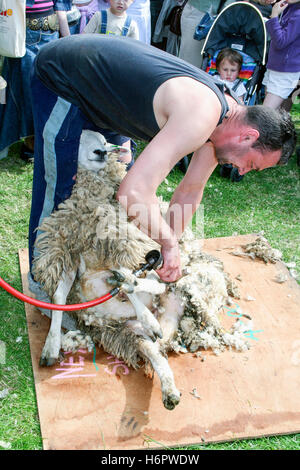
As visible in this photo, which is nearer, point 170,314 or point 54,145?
point 54,145

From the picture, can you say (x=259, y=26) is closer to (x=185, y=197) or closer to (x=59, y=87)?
(x=185, y=197)

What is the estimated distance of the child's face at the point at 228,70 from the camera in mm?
4484

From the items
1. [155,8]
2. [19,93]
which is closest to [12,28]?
[19,93]

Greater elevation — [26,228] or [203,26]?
[203,26]

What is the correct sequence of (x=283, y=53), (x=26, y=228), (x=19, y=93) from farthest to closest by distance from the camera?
(x=283, y=53) → (x=19, y=93) → (x=26, y=228)

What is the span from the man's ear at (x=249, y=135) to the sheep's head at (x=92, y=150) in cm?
71

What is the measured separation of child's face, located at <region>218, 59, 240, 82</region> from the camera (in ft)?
14.7

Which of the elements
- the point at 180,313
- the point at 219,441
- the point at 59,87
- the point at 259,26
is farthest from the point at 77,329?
the point at 259,26

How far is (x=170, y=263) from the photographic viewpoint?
2078mm

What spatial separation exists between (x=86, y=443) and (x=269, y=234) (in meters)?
2.41

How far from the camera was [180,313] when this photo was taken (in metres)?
2.54

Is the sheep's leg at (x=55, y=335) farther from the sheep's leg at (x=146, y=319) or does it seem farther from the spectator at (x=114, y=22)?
the spectator at (x=114, y=22)

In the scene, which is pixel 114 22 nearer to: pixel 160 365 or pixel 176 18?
pixel 176 18

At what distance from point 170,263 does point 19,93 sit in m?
2.92
